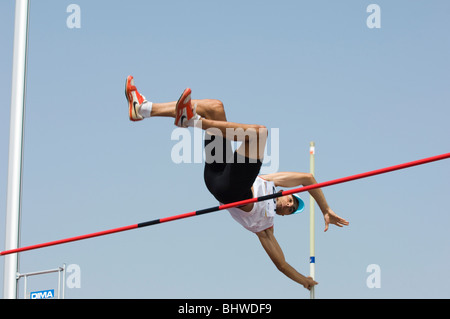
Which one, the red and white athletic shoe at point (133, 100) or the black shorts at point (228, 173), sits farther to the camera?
the black shorts at point (228, 173)

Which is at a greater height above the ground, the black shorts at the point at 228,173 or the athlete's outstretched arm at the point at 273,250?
the black shorts at the point at 228,173

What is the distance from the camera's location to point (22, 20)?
24.0 feet

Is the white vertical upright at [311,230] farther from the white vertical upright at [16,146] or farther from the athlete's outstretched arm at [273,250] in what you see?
the white vertical upright at [16,146]

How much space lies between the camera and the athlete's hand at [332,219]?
6.33 m

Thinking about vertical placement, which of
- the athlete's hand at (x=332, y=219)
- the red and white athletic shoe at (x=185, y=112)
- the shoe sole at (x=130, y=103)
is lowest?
the athlete's hand at (x=332, y=219)

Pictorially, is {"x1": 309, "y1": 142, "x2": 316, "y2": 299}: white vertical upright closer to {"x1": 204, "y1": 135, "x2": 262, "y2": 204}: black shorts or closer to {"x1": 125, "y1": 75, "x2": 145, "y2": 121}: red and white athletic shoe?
{"x1": 204, "y1": 135, "x2": 262, "y2": 204}: black shorts

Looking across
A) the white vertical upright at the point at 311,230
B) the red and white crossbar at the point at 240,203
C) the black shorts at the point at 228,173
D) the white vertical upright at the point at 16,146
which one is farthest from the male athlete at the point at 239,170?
the white vertical upright at the point at 16,146

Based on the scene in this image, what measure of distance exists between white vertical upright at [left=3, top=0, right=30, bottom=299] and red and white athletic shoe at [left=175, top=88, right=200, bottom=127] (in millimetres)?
2541

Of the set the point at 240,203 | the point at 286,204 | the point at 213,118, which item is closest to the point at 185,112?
the point at 213,118

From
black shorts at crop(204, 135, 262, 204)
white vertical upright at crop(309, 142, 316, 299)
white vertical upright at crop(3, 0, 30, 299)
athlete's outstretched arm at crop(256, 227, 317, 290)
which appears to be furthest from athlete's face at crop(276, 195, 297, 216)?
white vertical upright at crop(3, 0, 30, 299)

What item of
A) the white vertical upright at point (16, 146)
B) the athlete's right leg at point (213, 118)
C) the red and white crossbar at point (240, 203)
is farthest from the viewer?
the white vertical upright at point (16, 146)
